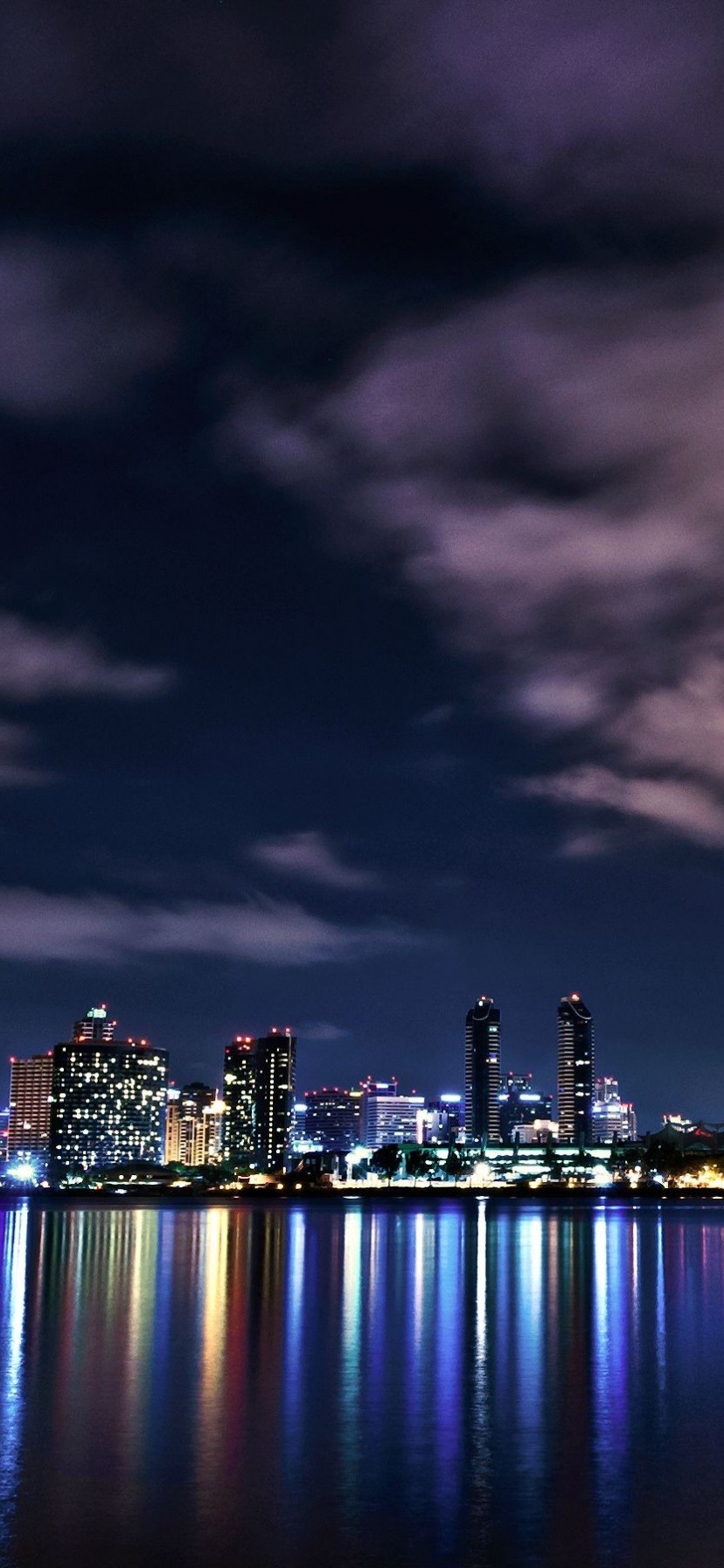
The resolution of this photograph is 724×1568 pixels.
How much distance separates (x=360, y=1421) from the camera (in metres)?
31.2

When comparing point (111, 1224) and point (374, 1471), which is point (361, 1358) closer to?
point (374, 1471)

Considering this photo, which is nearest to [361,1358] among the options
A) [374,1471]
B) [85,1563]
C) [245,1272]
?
[374,1471]

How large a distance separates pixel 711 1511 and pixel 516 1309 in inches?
1197

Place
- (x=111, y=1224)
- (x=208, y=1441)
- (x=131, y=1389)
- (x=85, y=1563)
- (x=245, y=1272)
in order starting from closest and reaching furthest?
(x=85, y=1563), (x=208, y=1441), (x=131, y=1389), (x=245, y=1272), (x=111, y=1224)

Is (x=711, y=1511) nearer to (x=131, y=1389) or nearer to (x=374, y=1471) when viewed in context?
(x=374, y=1471)

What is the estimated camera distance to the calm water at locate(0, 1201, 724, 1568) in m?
21.7

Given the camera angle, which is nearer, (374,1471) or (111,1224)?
(374,1471)

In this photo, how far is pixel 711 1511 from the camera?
23719 mm

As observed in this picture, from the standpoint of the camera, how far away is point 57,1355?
39656 millimetres

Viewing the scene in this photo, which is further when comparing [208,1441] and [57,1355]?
[57,1355]

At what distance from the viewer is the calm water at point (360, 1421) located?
21734 millimetres

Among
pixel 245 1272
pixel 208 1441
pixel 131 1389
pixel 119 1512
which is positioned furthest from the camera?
pixel 245 1272

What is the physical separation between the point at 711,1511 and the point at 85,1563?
9.67 metres

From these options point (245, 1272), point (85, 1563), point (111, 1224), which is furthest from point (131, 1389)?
point (111, 1224)
